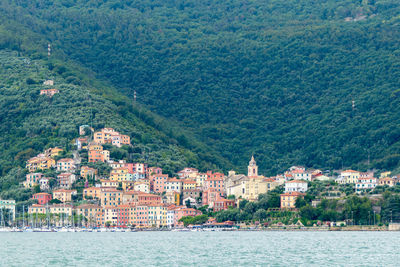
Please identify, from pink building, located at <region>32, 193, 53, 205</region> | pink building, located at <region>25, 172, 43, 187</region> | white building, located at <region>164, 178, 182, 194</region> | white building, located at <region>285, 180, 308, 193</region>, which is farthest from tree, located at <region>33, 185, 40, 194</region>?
white building, located at <region>285, 180, 308, 193</region>

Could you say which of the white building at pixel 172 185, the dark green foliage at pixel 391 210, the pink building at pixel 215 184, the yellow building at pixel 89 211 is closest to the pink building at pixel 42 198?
the yellow building at pixel 89 211

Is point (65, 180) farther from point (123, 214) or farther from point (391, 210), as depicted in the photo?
point (391, 210)

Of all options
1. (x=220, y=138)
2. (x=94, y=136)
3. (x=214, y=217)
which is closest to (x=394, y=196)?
(x=214, y=217)

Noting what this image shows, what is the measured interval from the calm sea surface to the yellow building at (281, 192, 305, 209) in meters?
10.3

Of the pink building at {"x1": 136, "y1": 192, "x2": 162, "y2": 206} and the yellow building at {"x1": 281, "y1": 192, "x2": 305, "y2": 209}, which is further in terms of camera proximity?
the pink building at {"x1": 136, "y1": 192, "x2": 162, "y2": 206}

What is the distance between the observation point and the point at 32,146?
14400 cm

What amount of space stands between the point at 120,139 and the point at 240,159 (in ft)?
124

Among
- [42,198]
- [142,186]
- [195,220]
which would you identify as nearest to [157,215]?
[195,220]

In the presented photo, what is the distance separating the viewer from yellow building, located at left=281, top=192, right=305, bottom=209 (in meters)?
118

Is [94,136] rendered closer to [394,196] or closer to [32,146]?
[32,146]

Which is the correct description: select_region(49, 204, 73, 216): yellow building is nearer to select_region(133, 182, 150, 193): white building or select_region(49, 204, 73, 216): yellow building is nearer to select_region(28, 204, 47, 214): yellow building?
select_region(28, 204, 47, 214): yellow building

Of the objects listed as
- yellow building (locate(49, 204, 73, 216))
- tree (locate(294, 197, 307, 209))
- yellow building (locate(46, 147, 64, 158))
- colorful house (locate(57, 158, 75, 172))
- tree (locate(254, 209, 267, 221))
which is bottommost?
tree (locate(254, 209, 267, 221))

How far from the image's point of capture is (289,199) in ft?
389

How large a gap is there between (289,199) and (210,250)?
3834 cm
